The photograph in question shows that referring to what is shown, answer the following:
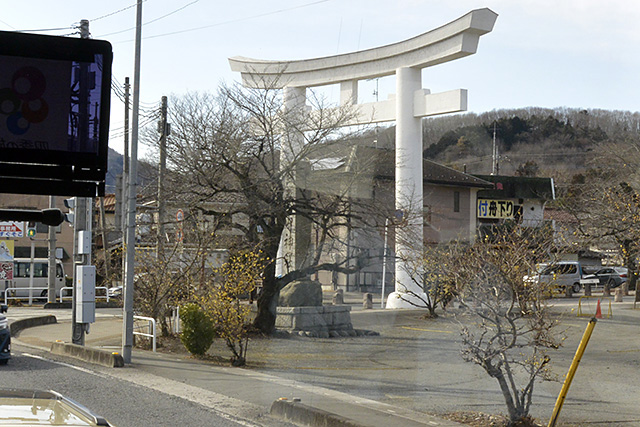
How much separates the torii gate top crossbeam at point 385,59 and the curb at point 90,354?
10872 millimetres

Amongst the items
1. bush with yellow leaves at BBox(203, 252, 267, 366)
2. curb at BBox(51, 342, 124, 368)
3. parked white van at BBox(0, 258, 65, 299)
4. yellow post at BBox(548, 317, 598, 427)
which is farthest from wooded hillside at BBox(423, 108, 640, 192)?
yellow post at BBox(548, 317, 598, 427)

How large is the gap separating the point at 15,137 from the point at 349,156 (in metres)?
18.0

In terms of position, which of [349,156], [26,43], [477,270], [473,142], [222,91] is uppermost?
[473,142]

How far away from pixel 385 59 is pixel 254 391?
61.1ft

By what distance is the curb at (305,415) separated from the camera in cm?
852

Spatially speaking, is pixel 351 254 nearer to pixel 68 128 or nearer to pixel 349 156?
pixel 349 156

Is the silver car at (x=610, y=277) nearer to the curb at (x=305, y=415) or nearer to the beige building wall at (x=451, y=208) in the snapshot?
the beige building wall at (x=451, y=208)

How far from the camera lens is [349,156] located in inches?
802

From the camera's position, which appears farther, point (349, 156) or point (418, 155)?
point (418, 155)

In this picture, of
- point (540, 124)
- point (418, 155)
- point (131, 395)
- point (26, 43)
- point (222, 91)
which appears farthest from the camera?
point (540, 124)

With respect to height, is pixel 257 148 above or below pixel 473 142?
below

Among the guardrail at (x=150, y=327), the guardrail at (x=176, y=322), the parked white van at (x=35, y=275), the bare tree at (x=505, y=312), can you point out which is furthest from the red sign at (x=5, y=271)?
the bare tree at (x=505, y=312)

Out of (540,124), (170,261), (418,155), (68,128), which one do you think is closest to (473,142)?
(540,124)

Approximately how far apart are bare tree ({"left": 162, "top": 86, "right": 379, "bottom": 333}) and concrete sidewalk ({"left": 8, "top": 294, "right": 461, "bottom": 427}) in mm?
3242
